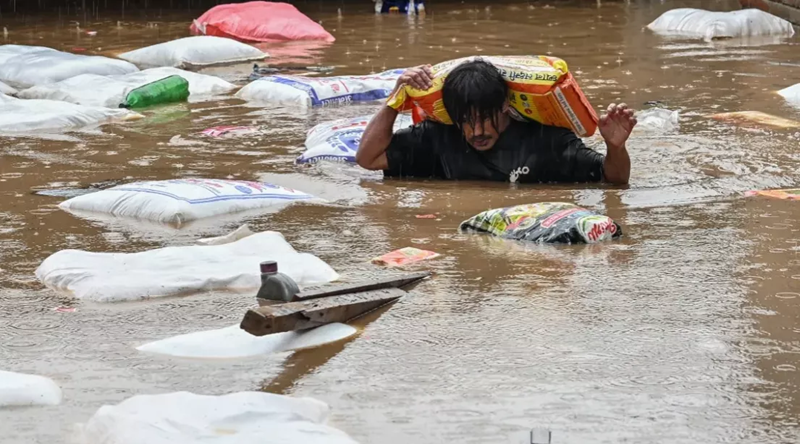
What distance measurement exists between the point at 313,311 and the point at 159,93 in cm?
527

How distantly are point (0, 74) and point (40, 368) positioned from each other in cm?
663

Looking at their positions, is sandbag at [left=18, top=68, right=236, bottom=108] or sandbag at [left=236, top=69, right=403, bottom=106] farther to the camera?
sandbag at [left=18, top=68, right=236, bottom=108]

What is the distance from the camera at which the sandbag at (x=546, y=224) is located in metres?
4.52

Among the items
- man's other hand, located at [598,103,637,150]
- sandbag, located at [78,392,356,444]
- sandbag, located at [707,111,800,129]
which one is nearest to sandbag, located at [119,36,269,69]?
sandbag, located at [707,111,800,129]

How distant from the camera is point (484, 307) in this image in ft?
12.2

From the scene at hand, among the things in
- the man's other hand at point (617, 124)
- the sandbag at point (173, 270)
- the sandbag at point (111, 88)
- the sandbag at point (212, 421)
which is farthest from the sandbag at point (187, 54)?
the sandbag at point (212, 421)

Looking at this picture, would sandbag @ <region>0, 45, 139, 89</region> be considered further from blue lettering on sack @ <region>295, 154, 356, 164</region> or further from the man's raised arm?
the man's raised arm

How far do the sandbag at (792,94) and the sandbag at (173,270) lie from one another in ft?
14.7

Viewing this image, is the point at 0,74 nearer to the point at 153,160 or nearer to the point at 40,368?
the point at 153,160

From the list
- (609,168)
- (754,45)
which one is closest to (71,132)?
(609,168)

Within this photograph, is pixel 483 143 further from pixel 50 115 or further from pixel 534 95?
pixel 50 115

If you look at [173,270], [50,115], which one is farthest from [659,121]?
[173,270]

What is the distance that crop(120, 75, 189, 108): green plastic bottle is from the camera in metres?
8.33

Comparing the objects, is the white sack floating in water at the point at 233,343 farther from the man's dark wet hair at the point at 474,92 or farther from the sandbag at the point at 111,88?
the sandbag at the point at 111,88
